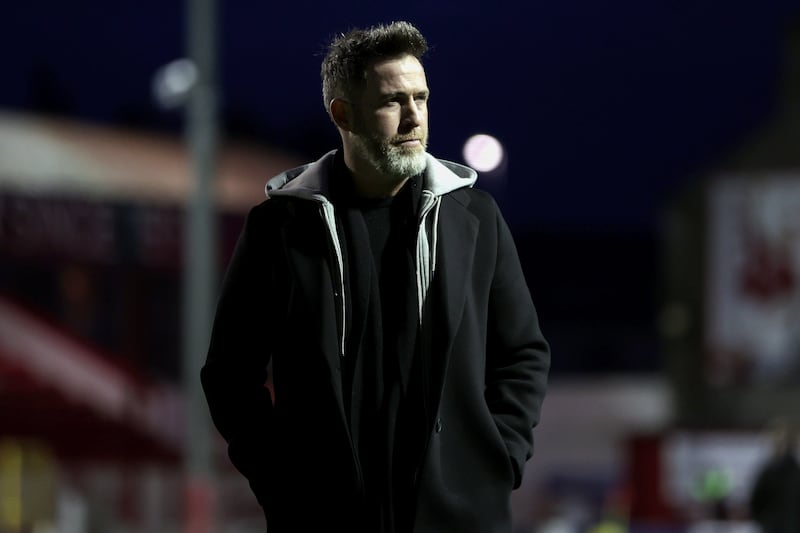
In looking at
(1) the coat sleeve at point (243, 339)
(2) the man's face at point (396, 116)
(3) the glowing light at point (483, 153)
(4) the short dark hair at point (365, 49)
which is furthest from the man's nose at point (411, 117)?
(3) the glowing light at point (483, 153)

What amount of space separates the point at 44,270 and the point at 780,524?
16347 mm

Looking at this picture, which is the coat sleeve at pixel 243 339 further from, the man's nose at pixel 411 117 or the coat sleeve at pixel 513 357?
the coat sleeve at pixel 513 357

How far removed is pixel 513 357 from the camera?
3.52 metres

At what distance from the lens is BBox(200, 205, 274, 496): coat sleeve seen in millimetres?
3443

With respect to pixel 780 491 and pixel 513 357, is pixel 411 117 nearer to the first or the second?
pixel 513 357

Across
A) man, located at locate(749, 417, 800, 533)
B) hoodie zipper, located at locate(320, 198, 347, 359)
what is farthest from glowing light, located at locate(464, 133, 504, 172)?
man, located at locate(749, 417, 800, 533)

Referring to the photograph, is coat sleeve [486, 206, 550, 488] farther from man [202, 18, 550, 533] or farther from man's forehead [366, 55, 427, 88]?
man's forehead [366, 55, 427, 88]

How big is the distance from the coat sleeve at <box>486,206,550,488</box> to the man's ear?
1.17 ft

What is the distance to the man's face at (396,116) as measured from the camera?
340 centimetres

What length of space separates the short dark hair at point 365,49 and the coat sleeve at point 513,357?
1.29 ft

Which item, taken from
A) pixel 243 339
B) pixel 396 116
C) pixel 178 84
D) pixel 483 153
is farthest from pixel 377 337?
pixel 178 84

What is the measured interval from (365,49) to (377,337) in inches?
22.0

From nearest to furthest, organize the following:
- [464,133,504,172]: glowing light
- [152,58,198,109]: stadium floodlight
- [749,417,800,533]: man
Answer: [464,133,504,172]: glowing light → [749,417,800,533]: man → [152,58,198,109]: stadium floodlight

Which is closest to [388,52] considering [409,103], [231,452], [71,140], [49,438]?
[409,103]
